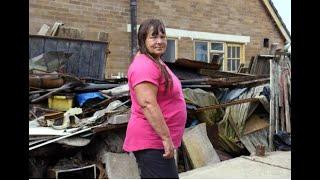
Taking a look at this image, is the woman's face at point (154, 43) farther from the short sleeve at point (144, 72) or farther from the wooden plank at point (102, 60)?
the wooden plank at point (102, 60)

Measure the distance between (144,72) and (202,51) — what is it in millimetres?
9419

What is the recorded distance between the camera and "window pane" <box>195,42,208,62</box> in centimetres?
1189

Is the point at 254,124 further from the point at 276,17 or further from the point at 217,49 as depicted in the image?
the point at 276,17

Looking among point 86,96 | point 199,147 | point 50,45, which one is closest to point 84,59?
point 50,45

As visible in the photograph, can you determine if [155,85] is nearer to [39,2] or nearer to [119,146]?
[119,146]

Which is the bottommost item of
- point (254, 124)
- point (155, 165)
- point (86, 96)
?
point (254, 124)

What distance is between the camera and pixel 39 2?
881 cm

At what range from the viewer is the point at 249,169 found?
5.19 metres

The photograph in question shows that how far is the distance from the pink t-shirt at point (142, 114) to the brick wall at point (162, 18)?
249 inches

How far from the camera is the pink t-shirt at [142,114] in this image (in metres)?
A: 2.75

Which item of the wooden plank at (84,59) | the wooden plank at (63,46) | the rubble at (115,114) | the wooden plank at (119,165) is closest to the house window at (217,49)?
the rubble at (115,114)

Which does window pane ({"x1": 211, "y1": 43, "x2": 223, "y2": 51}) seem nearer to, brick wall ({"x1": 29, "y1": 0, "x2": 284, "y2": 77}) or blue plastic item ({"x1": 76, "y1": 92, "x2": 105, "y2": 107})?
brick wall ({"x1": 29, "y1": 0, "x2": 284, "y2": 77})
